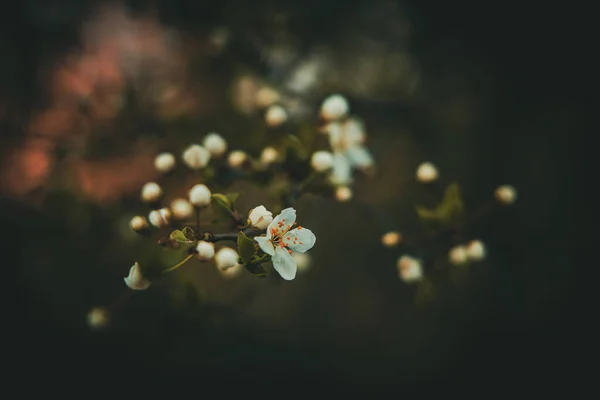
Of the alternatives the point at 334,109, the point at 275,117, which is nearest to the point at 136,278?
the point at 275,117

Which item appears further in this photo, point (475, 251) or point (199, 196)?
point (475, 251)

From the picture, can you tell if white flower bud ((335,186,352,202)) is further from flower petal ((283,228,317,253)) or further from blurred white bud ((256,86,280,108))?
blurred white bud ((256,86,280,108))

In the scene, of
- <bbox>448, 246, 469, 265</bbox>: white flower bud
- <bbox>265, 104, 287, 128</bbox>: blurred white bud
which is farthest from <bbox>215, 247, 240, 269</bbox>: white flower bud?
<bbox>448, 246, 469, 265</bbox>: white flower bud

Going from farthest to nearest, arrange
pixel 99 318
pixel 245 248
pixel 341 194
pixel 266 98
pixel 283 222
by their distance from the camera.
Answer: pixel 266 98
pixel 99 318
pixel 341 194
pixel 283 222
pixel 245 248

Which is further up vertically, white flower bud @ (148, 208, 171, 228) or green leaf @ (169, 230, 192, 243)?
white flower bud @ (148, 208, 171, 228)

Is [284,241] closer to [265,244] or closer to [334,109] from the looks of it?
[265,244]

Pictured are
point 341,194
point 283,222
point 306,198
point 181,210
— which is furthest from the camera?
point 306,198
